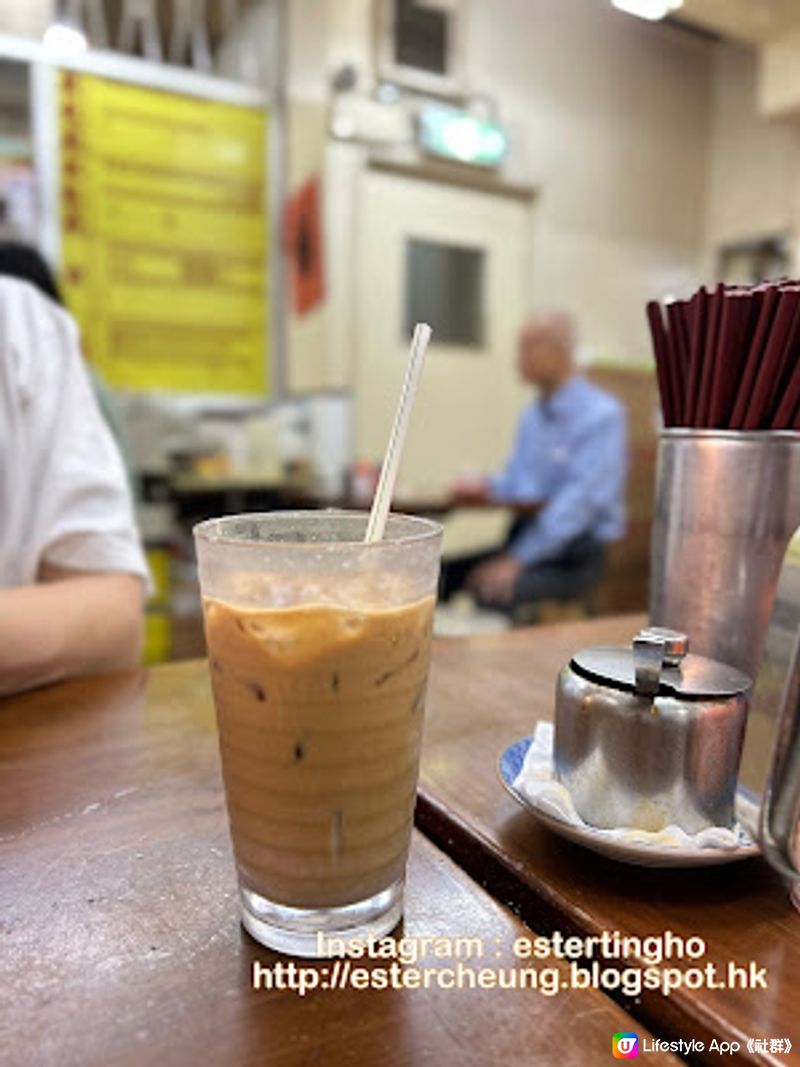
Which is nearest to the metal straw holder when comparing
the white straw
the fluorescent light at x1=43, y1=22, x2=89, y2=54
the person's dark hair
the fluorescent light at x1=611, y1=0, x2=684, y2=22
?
the white straw

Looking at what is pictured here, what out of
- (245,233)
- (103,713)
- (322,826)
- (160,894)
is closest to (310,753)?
(322,826)

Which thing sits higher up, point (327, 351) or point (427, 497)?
point (327, 351)

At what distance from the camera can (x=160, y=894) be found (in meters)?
0.59

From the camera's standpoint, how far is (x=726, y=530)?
2.37 feet

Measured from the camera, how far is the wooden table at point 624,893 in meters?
0.49

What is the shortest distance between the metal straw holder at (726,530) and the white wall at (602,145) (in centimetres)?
435

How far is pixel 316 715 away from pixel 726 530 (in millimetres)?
409

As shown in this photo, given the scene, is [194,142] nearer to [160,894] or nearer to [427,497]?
[427,497]

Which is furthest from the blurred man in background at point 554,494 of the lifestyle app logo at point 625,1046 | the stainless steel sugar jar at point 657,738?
the lifestyle app logo at point 625,1046

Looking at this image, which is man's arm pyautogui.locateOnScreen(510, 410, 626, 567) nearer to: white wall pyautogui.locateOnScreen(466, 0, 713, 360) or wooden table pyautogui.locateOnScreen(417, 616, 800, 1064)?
white wall pyautogui.locateOnScreen(466, 0, 713, 360)

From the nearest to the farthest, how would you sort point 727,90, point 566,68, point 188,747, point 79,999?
point 79,999 → point 188,747 → point 566,68 → point 727,90

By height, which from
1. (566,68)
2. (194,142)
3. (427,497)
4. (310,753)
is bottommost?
(427,497)

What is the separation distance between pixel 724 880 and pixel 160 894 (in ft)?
1.32

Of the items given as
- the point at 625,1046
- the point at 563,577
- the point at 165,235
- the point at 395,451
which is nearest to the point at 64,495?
the point at 395,451
